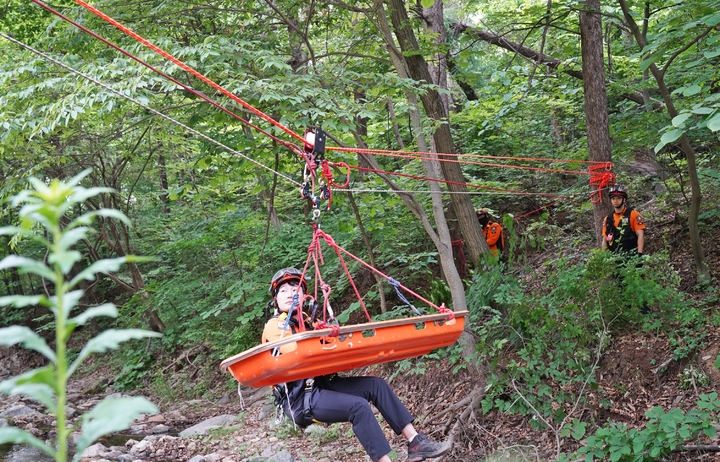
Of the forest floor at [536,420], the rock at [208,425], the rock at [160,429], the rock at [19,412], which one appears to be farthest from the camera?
the rock at [19,412]

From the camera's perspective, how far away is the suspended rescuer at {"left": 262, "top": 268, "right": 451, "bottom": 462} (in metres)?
4.02

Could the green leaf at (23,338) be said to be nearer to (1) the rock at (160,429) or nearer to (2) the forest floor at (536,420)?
(2) the forest floor at (536,420)

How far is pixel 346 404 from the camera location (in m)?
4.05

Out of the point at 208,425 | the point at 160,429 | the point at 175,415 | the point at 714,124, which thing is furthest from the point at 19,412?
the point at 714,124

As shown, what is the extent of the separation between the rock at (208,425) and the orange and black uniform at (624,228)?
5104 mm

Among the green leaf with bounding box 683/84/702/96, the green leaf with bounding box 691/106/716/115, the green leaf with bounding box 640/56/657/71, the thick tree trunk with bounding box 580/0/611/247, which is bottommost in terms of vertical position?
the green leaf with bounding box 691/106/716/115

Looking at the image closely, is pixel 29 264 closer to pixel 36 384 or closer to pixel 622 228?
pixel 36 384

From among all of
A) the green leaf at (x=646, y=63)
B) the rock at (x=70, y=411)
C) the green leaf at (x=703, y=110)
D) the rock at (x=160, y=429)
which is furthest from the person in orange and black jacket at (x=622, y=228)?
the rock at (x=70, y=411)

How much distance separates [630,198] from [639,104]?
4.23 feet

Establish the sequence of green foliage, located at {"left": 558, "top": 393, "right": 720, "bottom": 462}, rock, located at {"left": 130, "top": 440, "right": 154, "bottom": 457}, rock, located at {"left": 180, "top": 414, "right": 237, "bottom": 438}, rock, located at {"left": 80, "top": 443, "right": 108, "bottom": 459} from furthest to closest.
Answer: rock, located at {"left": 180, "top": 414, "right": 237, "bottom": 438} < rock, located at {"left": 130, "top": 440, "right": 154, "bottom": 457} < rock, located at {"left": 80, "top": 443, "right": 108, "bottom": 459} < green foliage, located at {"left": 558, "top": 393, "right": 720, "bottom": 462}

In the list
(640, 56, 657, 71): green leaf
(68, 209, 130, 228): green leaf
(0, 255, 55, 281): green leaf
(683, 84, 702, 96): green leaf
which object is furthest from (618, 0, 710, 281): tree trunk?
(0, 255, 55, 281): green leaf

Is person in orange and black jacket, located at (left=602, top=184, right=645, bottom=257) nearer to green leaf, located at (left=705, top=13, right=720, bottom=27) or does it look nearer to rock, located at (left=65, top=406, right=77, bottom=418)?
green leaf, located at (left=705, top=13, right=720, bottom=27)

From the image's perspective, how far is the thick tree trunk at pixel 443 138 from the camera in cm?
627

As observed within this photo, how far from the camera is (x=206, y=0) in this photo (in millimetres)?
6297
